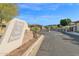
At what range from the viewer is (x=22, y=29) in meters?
14.9

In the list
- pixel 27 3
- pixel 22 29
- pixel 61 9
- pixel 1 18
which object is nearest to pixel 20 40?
pixel 22 29

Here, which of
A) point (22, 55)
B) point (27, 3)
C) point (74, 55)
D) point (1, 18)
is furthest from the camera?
point (1, 18)

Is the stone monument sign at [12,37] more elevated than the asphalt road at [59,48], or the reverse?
the stone monument sign at [12,37]

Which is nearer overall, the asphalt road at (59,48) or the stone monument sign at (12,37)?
the stone monument sign at (12,37)

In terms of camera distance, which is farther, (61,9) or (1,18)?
(1,18)

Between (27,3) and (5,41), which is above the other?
(27,3)

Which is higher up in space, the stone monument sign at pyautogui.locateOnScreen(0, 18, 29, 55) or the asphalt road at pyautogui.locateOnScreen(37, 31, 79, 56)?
the stone monument sign at pyautogui.locateOnScreen(0, 18, 29, 55)

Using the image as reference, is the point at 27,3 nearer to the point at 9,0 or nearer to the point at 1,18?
the point at 9,0

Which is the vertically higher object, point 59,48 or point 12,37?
point 12,37

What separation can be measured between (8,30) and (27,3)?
9.67 ft

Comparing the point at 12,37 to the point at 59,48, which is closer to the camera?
the point at 12,37

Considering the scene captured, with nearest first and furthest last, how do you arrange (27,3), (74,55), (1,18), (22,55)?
(22,55) → (74,55) → (27,3) → (1,18)

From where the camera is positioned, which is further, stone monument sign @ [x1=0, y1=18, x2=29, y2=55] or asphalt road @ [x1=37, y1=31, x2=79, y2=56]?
asphalt road @ [x1=37, y1=31, x2=79, y2=56]

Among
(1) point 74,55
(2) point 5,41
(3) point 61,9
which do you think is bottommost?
(1) point 74,55
